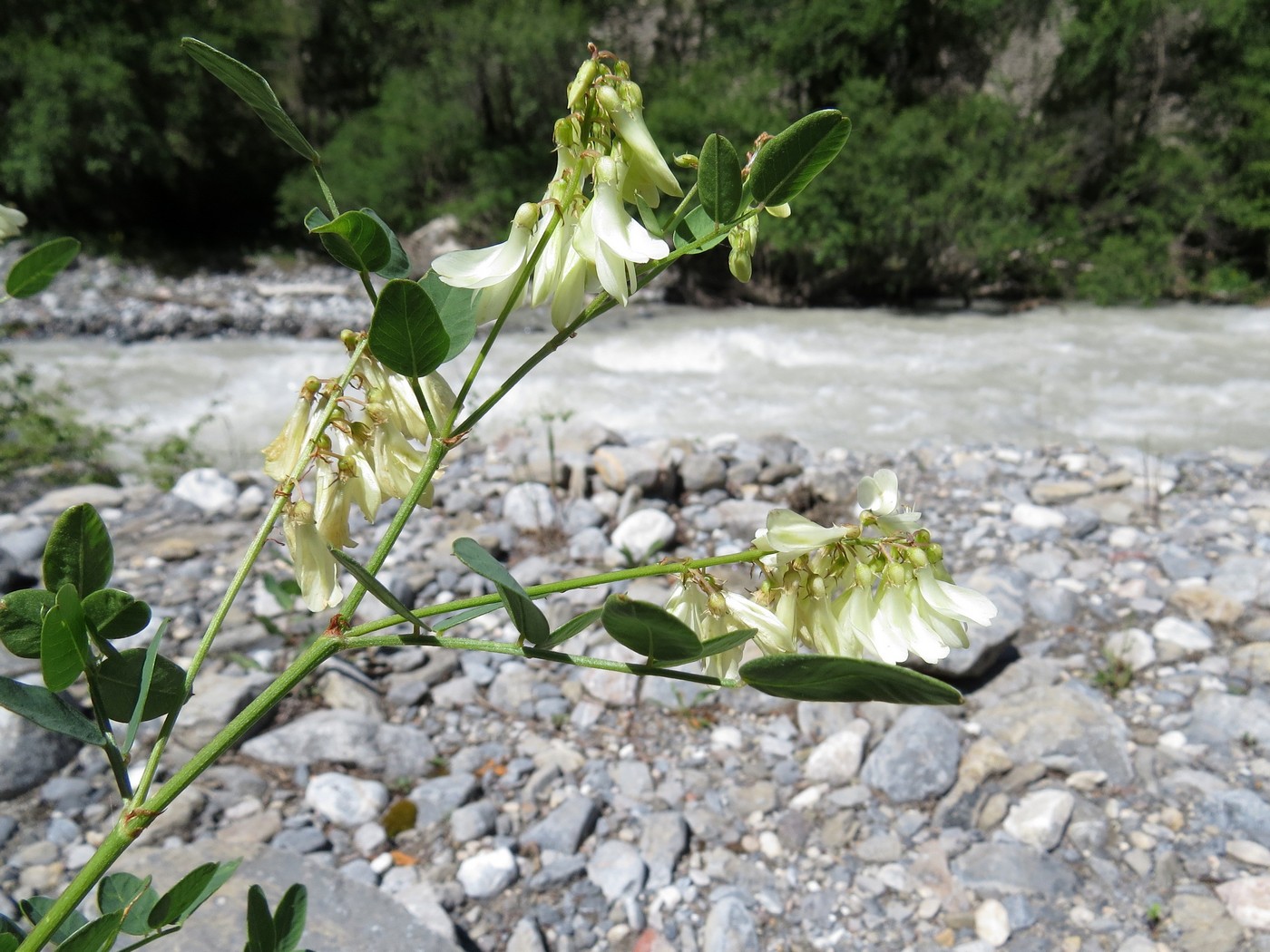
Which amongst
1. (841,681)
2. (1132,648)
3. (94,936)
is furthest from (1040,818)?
(94,936)

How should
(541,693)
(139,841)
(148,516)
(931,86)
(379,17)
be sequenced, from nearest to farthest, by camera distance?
(139,841) → (541,693) → (148,516) → (931,86) → (379,17)

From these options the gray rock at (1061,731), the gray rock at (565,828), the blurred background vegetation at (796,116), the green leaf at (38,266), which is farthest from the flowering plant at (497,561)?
the blurred background vegetation at (796,116)

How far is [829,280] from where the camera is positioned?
25.7 ft

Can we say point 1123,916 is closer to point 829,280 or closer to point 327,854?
point 327,854

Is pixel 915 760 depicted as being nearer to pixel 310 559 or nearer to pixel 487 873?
pixel 487 873

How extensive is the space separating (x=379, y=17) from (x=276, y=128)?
11.2m

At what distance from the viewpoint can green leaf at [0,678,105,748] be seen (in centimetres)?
49

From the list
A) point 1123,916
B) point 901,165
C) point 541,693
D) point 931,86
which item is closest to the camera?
point 1123,916

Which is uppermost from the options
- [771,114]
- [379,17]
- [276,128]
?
[379,17]

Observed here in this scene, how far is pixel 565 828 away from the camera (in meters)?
1.73

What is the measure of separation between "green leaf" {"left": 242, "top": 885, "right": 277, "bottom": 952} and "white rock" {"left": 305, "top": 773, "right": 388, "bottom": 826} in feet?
4.05

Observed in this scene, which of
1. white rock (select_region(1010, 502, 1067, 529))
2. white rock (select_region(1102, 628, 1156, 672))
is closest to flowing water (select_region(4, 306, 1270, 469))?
white rock (select_region(1010, 502, 1067, 529))

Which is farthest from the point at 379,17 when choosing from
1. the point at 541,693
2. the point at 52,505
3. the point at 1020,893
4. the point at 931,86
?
the point at 1020,893

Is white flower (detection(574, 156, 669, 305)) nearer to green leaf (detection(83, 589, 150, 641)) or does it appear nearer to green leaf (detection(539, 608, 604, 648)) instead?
Answer: green leaf (detection(539, 608, 604, 648))
